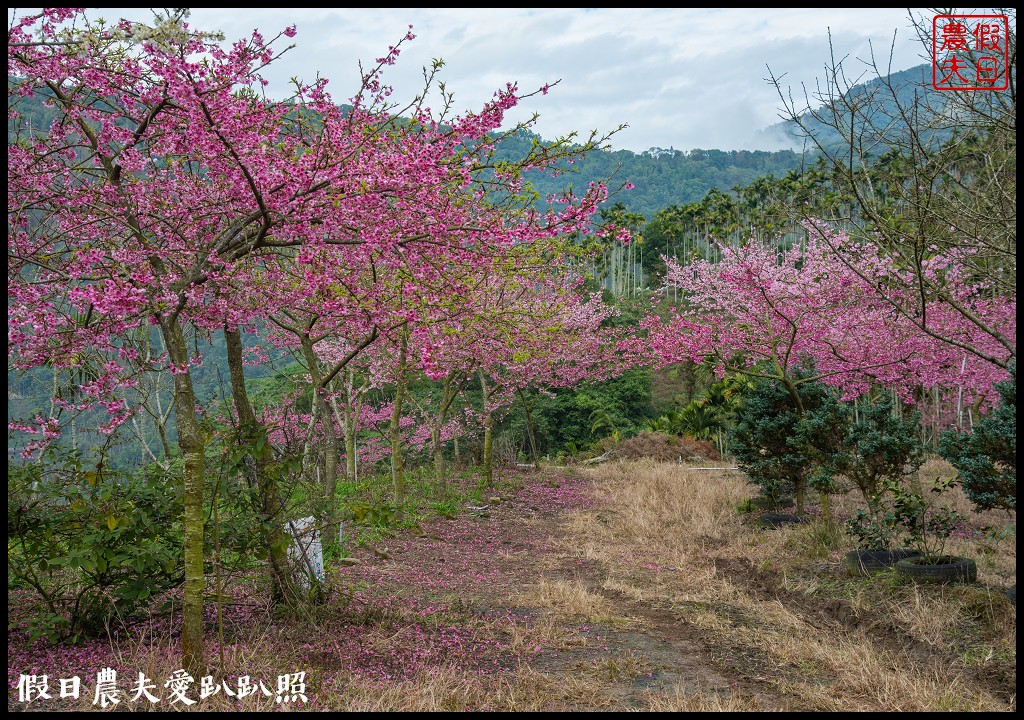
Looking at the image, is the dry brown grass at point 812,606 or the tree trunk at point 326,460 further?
the tree trunk at point 326,460

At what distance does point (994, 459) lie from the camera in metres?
8.85

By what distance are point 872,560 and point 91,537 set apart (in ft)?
24.8

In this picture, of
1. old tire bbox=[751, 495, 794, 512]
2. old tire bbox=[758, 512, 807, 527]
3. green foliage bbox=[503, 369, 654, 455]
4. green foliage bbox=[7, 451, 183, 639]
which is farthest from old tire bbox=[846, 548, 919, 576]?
green foliage bbox=[503, 369, 654, 455]

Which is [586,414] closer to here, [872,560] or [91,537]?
[872,560]

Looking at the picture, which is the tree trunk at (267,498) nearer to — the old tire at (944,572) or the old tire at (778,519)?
the old tire at (944,572)

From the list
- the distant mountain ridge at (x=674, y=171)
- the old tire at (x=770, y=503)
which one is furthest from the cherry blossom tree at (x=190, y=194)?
the distant mountain ridge at (x=674, y=171)

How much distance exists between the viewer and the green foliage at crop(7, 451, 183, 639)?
462cm

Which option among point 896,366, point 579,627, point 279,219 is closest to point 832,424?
point 896,366

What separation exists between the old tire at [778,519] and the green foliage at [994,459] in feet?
8.67

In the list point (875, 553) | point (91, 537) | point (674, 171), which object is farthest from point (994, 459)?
point (674, 171)

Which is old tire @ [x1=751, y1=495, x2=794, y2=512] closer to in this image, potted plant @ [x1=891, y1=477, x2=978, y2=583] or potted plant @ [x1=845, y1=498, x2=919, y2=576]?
potted plant @ [x1=845, y1=498, x2=919, y2=576]

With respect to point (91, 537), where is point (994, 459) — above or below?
below

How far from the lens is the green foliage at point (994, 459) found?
862 cm

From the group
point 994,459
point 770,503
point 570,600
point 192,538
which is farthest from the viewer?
point 770,503
